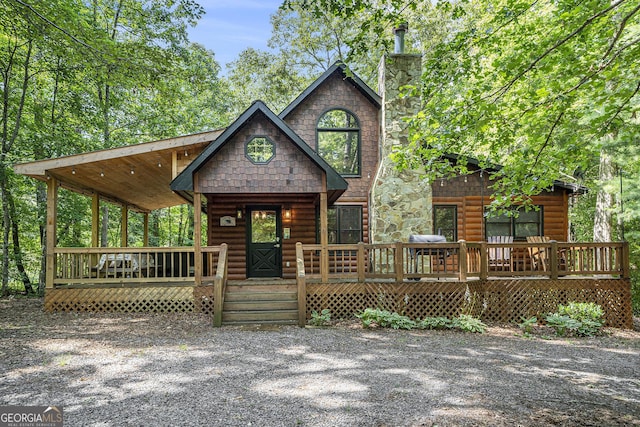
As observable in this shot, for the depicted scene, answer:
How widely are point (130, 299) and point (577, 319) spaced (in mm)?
10094

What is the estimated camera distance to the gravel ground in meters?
3.74

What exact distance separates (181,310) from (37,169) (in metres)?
4.58

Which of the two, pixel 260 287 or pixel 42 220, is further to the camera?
pixel 42 220

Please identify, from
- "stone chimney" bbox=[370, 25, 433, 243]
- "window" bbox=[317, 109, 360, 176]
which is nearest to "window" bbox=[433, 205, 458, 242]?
"stone chimney" bbox=[370, 25, 433, 243]

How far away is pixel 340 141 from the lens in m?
12.6

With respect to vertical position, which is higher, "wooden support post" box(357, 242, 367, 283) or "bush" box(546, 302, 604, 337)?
"wooden support post" box(357, 242, 367, 283)

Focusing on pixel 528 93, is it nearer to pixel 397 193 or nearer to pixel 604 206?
pixel 397 193

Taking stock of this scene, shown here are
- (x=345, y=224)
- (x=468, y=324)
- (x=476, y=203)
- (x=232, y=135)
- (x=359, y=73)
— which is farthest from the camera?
(x=359, y=73)

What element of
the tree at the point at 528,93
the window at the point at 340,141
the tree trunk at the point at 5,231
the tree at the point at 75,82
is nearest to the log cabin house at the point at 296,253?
the window at the point at 340,141

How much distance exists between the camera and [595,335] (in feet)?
26.9

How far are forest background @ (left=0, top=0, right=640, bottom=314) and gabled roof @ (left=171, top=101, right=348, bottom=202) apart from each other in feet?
5.79

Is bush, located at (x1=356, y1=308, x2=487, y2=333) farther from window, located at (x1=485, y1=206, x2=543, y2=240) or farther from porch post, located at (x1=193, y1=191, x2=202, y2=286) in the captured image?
window, located at (x1=485, y1=206, x2=543, y2=240)

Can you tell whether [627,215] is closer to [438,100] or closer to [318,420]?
[438,100]

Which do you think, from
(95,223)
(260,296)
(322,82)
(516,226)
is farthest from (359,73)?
(260,296)
